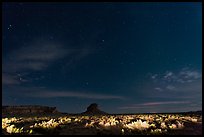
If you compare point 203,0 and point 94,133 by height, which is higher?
point 203,0

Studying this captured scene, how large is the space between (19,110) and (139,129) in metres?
33.6

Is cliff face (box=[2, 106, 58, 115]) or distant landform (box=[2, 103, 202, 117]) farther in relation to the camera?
distant landform (box=[2, 103, 202, 117])

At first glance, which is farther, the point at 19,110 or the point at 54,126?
the point at 19,110

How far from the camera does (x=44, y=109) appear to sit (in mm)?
47688

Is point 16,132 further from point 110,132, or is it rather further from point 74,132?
point 110,132

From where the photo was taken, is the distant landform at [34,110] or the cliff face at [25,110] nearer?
the cliff face at [25,110]

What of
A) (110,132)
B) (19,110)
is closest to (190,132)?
(110,132)

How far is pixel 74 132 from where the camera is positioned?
1378 cm

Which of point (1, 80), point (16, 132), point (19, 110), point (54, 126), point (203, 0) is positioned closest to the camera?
point (1, 80)

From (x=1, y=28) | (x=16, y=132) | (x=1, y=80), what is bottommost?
(x=16, y=132)

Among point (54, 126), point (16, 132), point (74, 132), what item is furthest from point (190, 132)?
point (16, 132)

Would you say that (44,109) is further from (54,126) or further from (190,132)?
(190,132)

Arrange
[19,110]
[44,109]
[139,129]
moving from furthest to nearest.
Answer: [44,109], [19,110], [139,129]

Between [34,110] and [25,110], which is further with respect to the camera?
[34,110]
